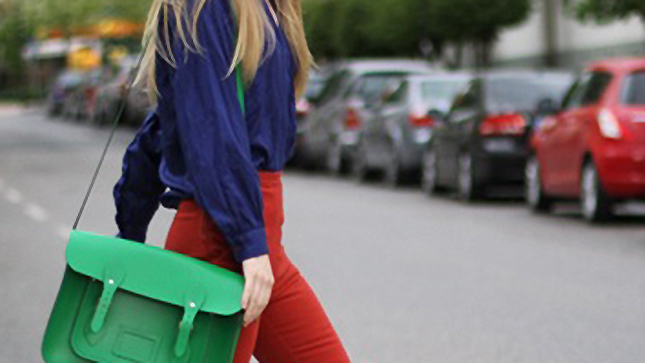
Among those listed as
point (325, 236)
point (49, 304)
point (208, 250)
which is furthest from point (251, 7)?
point (325, 236)

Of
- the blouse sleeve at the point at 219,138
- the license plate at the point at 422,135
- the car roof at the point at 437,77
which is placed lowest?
the license plate at the point at 422,135

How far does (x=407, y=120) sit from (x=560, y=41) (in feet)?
91.1

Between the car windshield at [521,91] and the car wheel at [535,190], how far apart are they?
135 centimetres

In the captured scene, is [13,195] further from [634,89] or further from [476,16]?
[476,16]

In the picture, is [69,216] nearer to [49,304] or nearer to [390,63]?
[49,304]

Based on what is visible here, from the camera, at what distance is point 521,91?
1838 cm

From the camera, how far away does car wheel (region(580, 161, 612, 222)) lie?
47.2ft

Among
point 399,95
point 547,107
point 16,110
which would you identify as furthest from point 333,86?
point 16,110

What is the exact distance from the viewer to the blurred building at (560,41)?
137ft

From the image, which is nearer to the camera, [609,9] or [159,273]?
[159,273]

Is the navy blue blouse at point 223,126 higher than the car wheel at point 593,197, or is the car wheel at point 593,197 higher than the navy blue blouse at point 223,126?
the navy blue blouse at point 223,126

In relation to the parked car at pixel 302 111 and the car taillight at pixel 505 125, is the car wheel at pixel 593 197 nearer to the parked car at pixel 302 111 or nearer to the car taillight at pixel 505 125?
the car taillight at pixel 505 125

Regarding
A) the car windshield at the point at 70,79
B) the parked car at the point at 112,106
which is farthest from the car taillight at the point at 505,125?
the car windshield at the point at 70,79

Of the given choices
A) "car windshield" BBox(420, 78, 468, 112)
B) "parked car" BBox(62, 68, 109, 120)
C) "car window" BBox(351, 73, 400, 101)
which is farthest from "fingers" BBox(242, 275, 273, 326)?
"parked car" BBox(62, 68, 109, 120)
